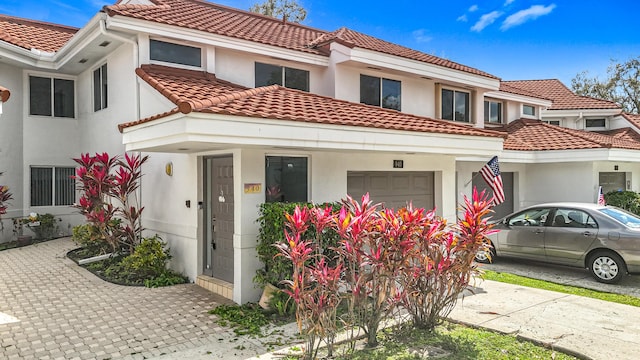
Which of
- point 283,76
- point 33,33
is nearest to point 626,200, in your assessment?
point 283,76

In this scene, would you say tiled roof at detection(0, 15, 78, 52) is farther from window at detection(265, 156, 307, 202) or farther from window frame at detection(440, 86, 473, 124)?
window frame at detection(440, 86, 473, 124)

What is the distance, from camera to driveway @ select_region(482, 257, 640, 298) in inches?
350

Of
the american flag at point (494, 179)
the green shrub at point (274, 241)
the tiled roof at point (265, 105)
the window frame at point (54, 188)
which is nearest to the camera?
the tiled roof at point (265, 105)

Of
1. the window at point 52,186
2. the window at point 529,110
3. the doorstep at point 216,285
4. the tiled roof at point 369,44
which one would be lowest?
the doorstep at point 216,285

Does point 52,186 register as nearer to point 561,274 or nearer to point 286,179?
point 286,179

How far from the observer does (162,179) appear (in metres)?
10.0

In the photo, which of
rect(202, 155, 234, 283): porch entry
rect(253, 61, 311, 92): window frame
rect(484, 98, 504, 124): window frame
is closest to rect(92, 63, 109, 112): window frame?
rect(253, 61, 311, 92): window frame

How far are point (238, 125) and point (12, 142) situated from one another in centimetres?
1127

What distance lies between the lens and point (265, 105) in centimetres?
735

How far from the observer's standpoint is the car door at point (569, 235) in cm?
953

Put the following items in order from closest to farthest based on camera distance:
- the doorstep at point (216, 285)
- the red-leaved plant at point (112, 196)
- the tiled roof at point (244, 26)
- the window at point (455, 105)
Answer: the doorstep at point (216, 285) < the red-leaved plant at point (112, 196) < the tiled roof at point (244, 26) < the window at point (455, 105)

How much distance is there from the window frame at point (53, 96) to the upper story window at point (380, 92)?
31.9 feet

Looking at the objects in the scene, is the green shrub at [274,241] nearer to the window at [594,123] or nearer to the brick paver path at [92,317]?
the brick paver path at [92,317]

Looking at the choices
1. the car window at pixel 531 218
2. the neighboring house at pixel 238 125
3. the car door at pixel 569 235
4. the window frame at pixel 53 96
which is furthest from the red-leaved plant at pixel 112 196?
the car door at pixel 569 235
